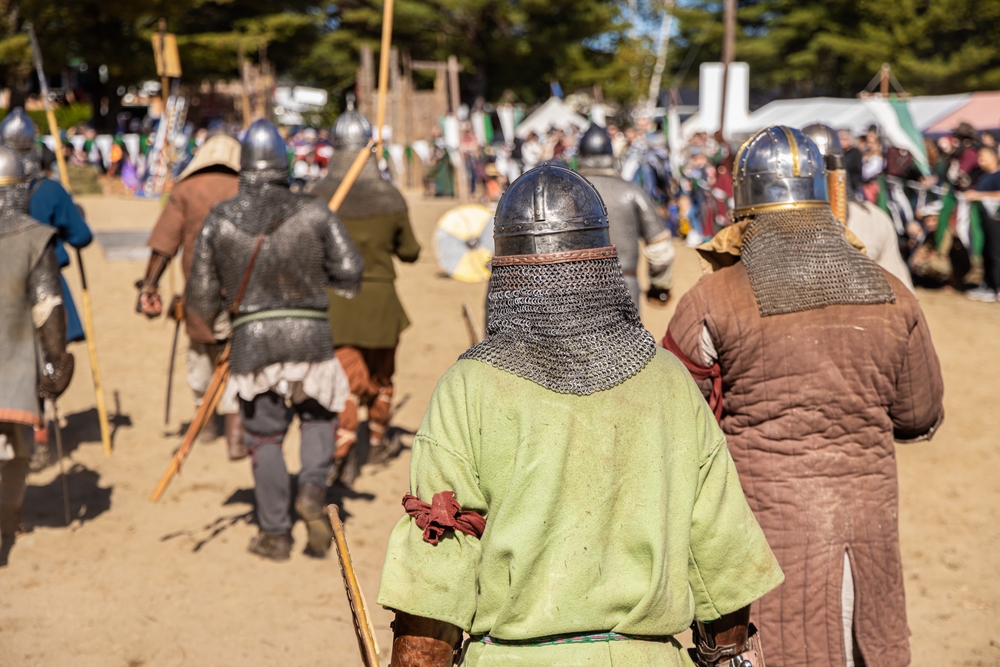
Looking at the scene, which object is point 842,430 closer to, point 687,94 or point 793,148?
point 793,148

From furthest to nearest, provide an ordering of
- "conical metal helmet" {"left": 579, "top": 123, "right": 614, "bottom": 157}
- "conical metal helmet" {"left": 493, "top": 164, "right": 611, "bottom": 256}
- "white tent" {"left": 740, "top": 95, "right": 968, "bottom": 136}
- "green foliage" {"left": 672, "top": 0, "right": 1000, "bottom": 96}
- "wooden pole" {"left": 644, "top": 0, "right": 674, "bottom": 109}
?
"wooden pole" {"left": 644, "top": 0, "right": 674, "bottom": 109}
"green foliage" {"left": 672, "top": 0, "right": 1000, "bottom": 96}
"white tent" {"left": 740, "top": 95, "right": 968, "bottom": 136}
"conical metal helmet" {"left": 579, "top": 123, "right": 614, "bottom": 157}
"conical metal helmet" {"left": 493, "top": 164, "right": 611, "bottom": 256}

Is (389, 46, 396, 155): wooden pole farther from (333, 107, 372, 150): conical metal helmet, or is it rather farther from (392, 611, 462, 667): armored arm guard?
(392, 611, 462, 667): armored arm guard

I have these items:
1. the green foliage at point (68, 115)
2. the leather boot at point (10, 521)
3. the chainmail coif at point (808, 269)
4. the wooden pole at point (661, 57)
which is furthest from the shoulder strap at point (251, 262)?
the wooden pole at point (661, 57)

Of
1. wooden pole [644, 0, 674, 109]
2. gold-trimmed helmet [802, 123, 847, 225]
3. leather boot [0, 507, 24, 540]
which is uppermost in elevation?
wooden pole [644, 0, 674, 109]

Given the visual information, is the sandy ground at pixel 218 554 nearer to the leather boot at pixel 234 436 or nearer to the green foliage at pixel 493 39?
the leather boot at pixel 234 436

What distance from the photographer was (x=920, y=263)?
1263 cm

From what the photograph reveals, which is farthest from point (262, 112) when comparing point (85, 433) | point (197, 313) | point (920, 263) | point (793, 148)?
point (793, 148)

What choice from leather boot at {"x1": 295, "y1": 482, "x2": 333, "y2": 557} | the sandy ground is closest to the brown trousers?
the sandy ground

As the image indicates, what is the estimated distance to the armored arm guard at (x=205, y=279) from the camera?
4.53 metres

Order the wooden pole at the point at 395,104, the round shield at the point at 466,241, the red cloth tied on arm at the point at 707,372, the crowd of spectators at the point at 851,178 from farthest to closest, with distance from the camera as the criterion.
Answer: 1. the wooden pole at the point at 395,104
2. the crowd of spectators at the point at 851,178
3. the round shield at the point at 466,241
4. the red cloth tied on arm at the point at 707,372

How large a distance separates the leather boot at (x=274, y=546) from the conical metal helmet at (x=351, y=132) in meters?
2.20

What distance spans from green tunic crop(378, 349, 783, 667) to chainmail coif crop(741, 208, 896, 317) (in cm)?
96

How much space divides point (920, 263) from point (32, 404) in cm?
1098

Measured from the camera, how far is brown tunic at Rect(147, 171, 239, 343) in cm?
573
